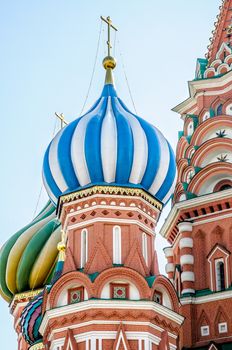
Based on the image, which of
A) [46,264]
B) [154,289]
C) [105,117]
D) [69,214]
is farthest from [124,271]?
[46,264]

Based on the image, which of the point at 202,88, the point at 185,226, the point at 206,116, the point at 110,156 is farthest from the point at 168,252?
the point at 110,156

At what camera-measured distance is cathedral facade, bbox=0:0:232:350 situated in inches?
556

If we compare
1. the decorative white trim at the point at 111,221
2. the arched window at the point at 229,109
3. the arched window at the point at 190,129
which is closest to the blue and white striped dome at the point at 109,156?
the decorative white trim at the point at 111,221

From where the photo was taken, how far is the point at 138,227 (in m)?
15.0

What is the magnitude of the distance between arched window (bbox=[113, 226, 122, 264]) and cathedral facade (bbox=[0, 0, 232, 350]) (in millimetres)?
16

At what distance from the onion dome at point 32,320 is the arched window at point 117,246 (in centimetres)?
333

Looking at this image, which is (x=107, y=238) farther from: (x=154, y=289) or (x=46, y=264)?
(x=46, y=264)

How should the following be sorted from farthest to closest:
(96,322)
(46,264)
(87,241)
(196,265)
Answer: (46,264)
(196,265)
(87,241)
(96,322)

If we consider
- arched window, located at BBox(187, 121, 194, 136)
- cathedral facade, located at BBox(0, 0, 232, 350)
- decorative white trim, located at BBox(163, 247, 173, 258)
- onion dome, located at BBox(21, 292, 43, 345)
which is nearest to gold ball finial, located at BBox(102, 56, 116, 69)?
cathedral facade, located at BBox(0, 0, 232, 350)

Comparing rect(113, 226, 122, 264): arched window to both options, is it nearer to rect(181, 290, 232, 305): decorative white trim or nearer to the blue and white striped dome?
the blue and white striped dome

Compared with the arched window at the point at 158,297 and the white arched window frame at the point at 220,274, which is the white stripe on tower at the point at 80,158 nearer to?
the arched window at the point at 158,297

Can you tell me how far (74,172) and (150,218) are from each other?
1321 millimetres

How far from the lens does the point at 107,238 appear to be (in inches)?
581

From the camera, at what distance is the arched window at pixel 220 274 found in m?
16.7
